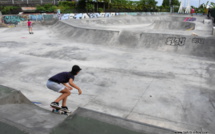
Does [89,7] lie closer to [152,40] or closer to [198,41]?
[152,40]

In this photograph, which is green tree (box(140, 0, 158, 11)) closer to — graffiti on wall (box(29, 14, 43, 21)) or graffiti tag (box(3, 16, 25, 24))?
graffiti on wall (box(29, 14, 43, 21))

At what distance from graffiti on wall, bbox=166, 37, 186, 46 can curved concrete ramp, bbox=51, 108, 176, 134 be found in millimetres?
13161

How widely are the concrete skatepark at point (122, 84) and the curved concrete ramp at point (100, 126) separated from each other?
0.08 feet

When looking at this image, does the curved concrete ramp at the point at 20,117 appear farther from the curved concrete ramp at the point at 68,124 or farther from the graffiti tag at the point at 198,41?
the graffiti tag at the point at 198,41

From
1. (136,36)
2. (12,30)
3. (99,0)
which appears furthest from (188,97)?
(99,0)

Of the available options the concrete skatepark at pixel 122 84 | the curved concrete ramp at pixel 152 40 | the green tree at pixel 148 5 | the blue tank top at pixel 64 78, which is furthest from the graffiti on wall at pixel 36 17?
the green tree at pixel 148 5

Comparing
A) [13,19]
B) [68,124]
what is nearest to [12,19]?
[13,19]

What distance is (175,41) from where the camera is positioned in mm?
16297

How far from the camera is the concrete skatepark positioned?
4.86 metres

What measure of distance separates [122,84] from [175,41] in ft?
30.6

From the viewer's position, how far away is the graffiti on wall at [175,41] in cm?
1605

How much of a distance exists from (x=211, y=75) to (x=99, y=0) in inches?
2023

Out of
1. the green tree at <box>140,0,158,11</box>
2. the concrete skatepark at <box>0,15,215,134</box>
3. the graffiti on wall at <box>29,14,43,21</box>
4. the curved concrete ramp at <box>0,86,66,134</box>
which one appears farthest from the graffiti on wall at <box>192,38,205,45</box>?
the green tree at <box>140,0,158,11</box>

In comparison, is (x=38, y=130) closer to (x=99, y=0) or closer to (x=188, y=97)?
(x=188, y=97)
